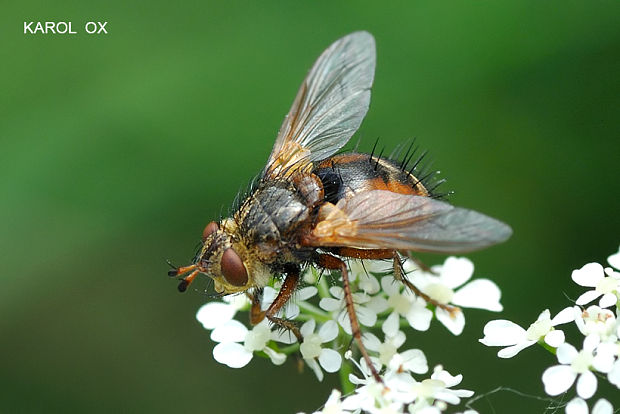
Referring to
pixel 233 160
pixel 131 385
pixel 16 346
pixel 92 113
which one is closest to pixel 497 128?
pixel 233 160

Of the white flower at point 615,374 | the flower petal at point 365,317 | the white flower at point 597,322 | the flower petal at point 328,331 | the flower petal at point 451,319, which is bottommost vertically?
the flower petal at point 328,331

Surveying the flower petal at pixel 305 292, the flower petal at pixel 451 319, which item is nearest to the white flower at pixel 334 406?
the flower petal at pixel 305 292

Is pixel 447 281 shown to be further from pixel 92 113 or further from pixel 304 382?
pixel 92 113

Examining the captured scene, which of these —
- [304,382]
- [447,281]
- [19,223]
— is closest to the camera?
[447,281]

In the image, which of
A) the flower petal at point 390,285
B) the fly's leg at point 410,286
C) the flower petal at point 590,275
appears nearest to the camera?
the flower petal at point 590,275

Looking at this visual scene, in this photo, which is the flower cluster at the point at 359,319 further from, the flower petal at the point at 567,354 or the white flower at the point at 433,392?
the flower petal at the point at 567,354

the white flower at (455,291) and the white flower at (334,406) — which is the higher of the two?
the white flower at (455,291)
